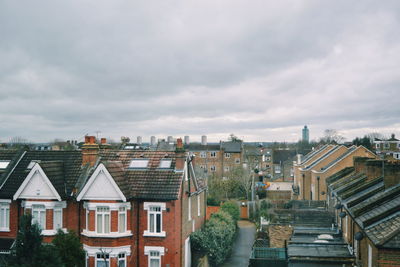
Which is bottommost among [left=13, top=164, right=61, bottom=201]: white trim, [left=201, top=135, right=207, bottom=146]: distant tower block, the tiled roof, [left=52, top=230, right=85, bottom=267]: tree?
[left=52, top=230, right=85, bottom=267]: tree

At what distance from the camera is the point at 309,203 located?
40438mm

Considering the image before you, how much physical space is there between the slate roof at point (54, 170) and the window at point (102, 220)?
2.88m

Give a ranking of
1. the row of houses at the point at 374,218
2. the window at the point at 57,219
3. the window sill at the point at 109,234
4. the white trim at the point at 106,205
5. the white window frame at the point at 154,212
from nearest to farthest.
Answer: the row of houses at the point at 374,218 → the window sill at the point at 109,234 → the white trim at the point at 106,205 → the white window frame at the point at 154,212 → the window at the point at 57,219

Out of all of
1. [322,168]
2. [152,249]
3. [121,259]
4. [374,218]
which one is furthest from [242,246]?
[374,218]

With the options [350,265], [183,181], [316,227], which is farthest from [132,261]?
[316,227]

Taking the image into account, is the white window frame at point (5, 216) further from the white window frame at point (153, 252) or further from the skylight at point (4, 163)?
the white window frame at point (153, 252)

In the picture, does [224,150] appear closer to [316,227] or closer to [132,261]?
[316,227]

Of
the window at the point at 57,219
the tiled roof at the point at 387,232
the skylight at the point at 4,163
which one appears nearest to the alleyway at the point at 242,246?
the window at the point at 57,219

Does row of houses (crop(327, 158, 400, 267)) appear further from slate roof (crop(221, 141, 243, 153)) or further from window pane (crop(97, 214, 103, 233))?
slate roof (crop(221, 141, 243, 153))

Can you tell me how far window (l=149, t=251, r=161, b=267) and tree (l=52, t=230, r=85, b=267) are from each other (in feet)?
15.4

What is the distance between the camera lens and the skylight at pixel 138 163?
84.7 ft

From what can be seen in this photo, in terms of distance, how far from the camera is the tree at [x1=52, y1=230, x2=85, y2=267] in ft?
64.3

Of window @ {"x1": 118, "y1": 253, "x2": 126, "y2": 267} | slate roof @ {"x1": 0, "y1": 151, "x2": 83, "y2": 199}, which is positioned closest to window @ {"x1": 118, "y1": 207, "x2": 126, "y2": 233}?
window @ {"x1": 118, "y1": 253, "x2": 126, "y2": 267}

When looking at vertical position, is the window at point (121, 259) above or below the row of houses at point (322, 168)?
below
